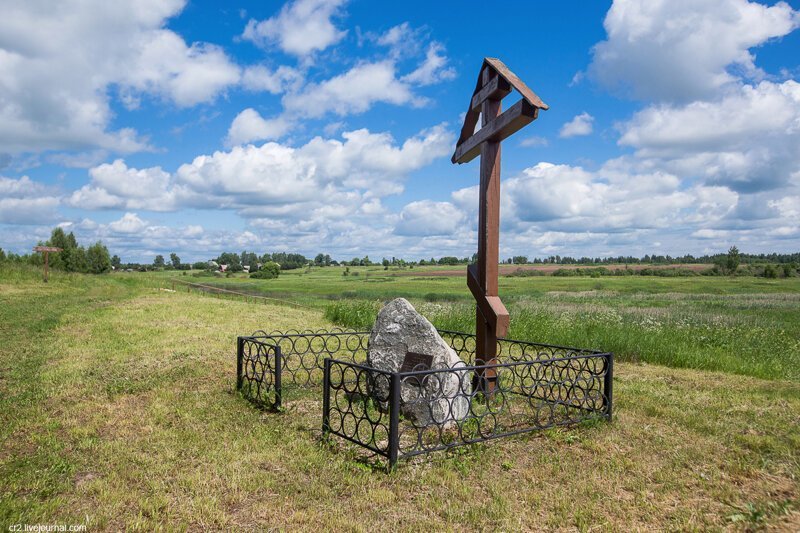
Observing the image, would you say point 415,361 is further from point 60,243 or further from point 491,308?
point 60,243

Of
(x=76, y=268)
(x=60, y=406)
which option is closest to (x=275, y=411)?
(x=60, y=406)

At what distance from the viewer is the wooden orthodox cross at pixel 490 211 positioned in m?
6.59

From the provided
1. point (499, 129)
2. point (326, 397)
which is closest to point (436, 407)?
point (326, 397)

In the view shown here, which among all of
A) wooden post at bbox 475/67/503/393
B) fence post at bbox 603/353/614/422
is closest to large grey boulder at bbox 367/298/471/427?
Answer: wooden post at bbox 475/67/503/393

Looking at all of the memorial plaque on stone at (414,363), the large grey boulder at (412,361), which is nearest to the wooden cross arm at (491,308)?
the large grey boulder at (412,361)

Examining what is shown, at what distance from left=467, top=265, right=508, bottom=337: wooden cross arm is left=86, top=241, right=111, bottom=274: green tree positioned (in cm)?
5738

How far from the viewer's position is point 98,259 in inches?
2184

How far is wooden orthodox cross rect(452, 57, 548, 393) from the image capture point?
6594 millimetres

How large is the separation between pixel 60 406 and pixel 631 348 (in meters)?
10.9

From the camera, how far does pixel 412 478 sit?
4.66 meters

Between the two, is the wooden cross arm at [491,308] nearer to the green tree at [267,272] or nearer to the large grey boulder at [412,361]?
the large grey boulder at [412,361]

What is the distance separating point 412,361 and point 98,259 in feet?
193

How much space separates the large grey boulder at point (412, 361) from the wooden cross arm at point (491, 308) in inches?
24.7

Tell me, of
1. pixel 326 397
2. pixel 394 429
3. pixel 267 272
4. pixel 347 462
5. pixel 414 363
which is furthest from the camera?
pixel 267 272
